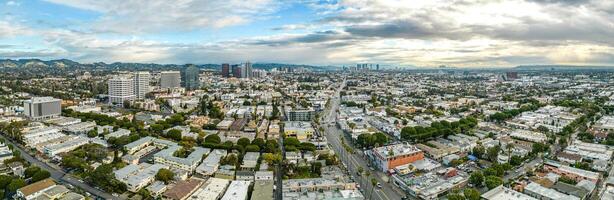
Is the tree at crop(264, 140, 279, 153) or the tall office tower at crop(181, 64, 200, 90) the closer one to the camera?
the tree at crop(264, 140, 279, 153)

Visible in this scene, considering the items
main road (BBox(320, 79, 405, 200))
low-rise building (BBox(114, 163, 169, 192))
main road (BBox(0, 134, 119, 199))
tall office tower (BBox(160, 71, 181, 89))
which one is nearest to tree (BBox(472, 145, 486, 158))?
main road (BBox(320, 79, 405, 200))

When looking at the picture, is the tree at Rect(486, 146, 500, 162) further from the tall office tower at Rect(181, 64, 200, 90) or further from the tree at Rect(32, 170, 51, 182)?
the tall office tower at Rect(181, 64, 200, 90)

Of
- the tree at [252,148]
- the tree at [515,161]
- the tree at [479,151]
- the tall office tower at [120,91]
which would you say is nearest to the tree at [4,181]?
the tree at [252,148]

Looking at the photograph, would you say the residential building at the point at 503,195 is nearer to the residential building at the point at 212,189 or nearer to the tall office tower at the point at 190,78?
the residential building at the point at 212,189

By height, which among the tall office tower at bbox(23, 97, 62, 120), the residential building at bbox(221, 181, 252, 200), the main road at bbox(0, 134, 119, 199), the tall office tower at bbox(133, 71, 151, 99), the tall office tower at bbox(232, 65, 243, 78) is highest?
the tall office tower at bbox(232, 65, 243, 78)

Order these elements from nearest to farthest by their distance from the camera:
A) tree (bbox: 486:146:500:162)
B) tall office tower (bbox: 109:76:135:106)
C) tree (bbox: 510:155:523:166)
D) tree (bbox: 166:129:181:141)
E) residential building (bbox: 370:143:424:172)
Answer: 1. residential building (bbox: 370:143:424:172)
2. tree (bbox: 510:155:523:166)
3. tree (bbox: 486:146:500:162)
4. tree (bbox: 166:129:181:141)
5. tall office tower (bbox: 109:76:135:106)
